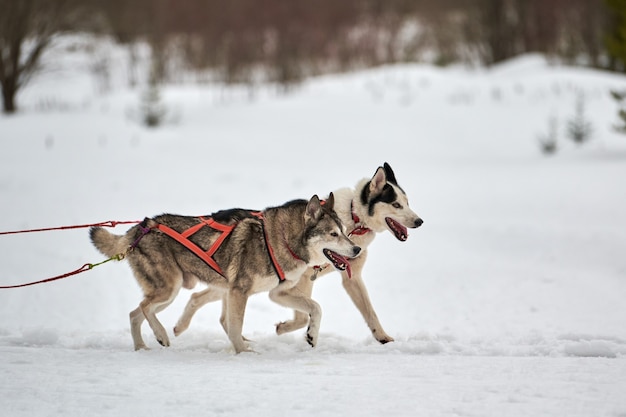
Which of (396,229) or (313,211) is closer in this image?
(313,211)

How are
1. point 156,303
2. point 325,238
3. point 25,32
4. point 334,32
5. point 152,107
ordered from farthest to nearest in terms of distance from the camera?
point 334,32, point 152,107, point 25,32, point 156,303, point 325,238

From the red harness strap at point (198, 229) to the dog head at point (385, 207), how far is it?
117 centimetres

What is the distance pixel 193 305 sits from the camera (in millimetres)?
5887

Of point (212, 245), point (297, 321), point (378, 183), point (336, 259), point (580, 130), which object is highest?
point (580, 130)

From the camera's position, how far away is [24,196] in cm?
1301

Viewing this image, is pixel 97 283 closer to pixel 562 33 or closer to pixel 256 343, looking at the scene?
pixel 256 343

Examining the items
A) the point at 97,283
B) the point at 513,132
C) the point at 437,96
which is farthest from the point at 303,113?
the point at 97,283

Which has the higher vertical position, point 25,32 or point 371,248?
point 25,32

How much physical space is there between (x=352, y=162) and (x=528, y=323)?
1062cm

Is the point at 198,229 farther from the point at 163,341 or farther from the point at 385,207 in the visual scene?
the point at 385,207

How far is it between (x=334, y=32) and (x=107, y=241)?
28.5 meters

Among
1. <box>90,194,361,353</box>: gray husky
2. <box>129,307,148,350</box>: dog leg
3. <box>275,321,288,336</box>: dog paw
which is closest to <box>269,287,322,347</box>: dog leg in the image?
<box>90,194,361,353</box>: gray husky

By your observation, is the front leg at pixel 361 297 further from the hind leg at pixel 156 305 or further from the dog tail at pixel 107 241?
the dog tail at pixel 107 241

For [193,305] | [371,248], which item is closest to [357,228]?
[193,305]
